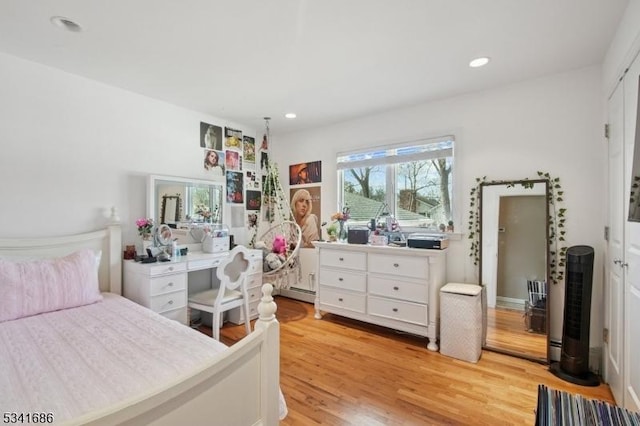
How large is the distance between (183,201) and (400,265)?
96.8 inches

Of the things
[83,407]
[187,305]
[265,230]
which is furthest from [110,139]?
[83,407]

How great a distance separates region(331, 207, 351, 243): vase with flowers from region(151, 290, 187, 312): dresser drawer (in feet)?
6.00

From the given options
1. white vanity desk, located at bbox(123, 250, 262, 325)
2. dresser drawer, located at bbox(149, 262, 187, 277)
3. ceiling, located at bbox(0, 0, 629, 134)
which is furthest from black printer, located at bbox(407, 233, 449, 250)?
dresser drawer, located at bbox(149, 262, 187, 277)

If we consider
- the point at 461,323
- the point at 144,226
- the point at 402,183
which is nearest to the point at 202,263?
the point at 144,226

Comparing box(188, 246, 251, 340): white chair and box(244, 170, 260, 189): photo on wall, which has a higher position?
box(244, 170, 260, 189): photo on wall

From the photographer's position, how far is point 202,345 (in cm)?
153

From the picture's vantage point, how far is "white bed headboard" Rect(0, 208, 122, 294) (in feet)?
7.31

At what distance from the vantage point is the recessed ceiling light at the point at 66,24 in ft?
5.96

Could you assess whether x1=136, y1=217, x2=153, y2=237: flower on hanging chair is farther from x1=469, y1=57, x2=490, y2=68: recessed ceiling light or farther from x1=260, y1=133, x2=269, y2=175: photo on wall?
x1=469, y1=57, x2=490, y2=68: recessed ceiling light

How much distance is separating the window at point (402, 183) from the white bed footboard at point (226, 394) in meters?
2.46

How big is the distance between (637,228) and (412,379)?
1687 mm

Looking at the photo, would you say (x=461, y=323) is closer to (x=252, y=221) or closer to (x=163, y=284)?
(x=163, y=284)

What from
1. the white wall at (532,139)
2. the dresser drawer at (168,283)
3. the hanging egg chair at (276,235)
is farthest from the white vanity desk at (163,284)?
the white wall at (532,139)

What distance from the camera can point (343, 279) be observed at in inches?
130
